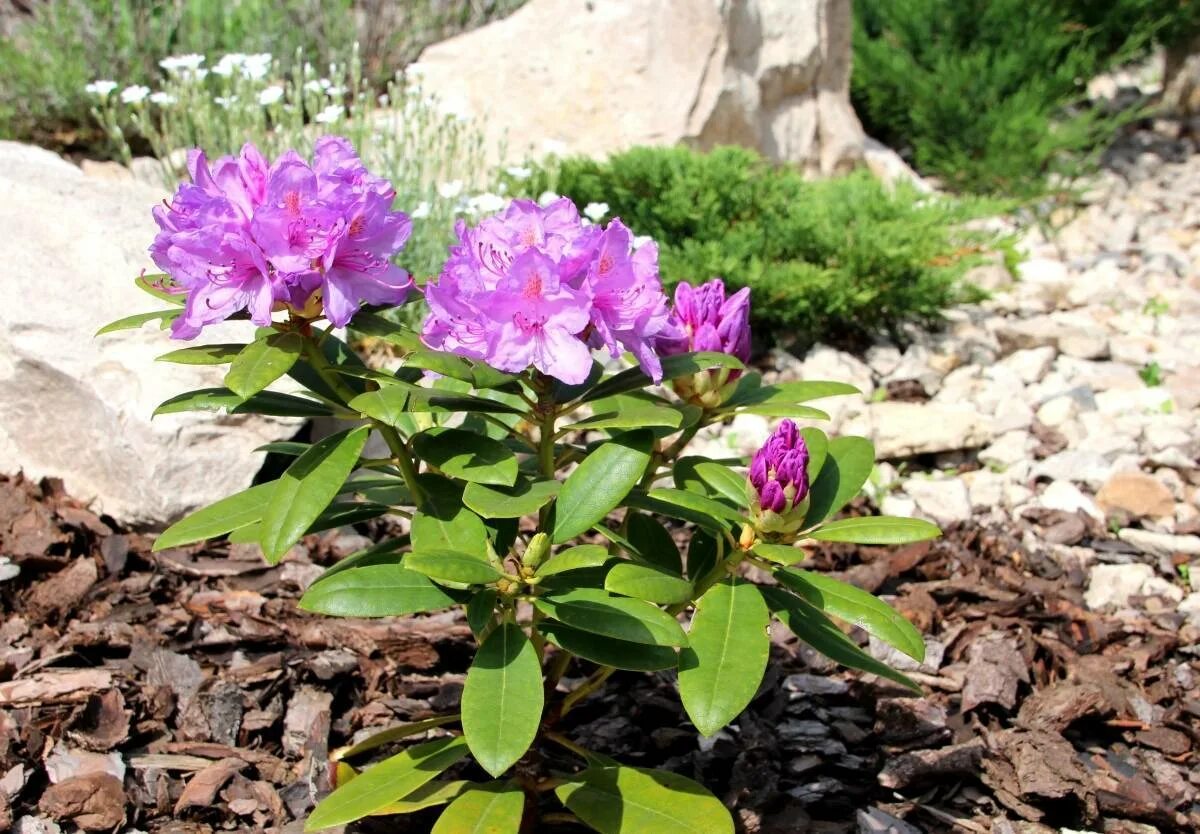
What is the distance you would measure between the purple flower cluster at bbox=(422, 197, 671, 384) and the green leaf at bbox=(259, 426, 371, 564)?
21 cm

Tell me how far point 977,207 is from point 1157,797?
3.29 metres

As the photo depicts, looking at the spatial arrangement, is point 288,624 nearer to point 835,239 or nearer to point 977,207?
point 835,239

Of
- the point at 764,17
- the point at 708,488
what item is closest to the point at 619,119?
the point at 764,17

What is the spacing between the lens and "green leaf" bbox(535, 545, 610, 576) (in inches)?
66.6

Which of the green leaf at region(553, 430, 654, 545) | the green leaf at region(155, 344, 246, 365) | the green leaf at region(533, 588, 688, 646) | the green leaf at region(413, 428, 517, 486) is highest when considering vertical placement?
the green leaf at region(155, 344, 246, 365)

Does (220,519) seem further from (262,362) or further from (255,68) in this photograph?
(255,68)

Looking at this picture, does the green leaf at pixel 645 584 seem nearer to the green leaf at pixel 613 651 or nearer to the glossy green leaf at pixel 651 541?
the green leaf at pixel 613 651

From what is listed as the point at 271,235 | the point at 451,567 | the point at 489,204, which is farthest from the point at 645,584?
the point at 489,204

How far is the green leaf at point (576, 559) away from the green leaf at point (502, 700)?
5.0 inches

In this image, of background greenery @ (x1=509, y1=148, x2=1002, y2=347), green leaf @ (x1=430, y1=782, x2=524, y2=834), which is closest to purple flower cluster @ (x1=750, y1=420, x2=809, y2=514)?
green leaf @ (x1=430, y1=782, x2=524, y2=834)

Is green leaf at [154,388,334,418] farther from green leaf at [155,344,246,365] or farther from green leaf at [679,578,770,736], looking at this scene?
green leaf at [679,578,770,736]

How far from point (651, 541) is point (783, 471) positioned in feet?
1.27

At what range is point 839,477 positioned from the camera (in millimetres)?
2084

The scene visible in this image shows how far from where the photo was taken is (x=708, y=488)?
84.4 inches
